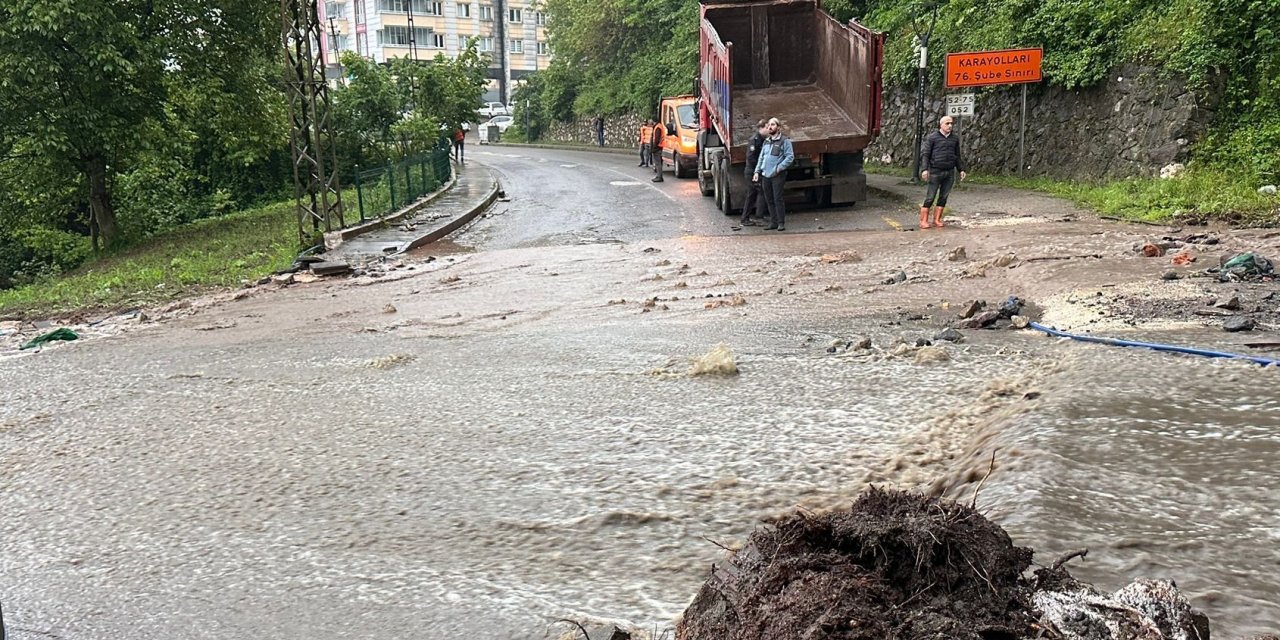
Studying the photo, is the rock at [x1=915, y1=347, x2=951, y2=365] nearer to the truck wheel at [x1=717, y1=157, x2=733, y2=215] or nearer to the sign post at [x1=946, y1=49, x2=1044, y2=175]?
the truck wheel at [x1=717, y1=157, x2=733, y2=215]

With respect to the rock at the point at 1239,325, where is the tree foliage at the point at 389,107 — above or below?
above

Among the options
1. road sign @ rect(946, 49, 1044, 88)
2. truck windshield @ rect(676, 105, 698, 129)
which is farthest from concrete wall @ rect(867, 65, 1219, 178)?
truck windshield @ rect(676, 105, 698, 129)

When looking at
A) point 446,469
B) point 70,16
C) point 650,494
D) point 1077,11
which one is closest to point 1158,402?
point 650,494

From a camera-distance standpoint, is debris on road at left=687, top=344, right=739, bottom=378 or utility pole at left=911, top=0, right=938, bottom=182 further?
utility pole at left=911, top=0, right=938, bottom=182

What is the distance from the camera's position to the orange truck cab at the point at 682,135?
79.8 feet

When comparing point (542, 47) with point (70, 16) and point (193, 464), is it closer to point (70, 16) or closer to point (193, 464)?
point (70, 16)

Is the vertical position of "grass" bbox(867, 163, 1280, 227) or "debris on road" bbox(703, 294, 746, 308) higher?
"grass" bbox(867, 163, 1280, 227)

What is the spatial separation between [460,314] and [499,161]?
105ft

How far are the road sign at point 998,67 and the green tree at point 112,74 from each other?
47.0 ft

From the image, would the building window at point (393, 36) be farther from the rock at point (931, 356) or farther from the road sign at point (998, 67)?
the rock at point (931, 356)

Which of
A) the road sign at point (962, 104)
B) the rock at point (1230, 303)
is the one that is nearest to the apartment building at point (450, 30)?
the road sign at point (962, 104)

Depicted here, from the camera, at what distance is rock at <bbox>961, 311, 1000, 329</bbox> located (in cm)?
657

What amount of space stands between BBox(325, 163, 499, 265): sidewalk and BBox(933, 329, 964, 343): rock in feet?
30.2

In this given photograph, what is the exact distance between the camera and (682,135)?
2466cm
